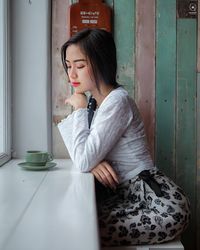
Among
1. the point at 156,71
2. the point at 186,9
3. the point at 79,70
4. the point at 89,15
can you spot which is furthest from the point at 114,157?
the point at 186,9

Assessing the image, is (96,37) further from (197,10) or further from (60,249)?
(60,249)

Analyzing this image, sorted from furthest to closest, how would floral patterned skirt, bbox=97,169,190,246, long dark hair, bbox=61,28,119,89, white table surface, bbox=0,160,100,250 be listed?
long dark hair, bbox=61,28,119,89 < floral patterned skirt, bbox=97,169,190,246 < white table surface, bbox=0,160,100,250

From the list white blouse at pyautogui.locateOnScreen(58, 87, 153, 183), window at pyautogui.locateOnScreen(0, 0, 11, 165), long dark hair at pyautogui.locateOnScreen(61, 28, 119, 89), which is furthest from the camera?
window at pyautogui.locateOnScreen(0, 0, 11, 165)

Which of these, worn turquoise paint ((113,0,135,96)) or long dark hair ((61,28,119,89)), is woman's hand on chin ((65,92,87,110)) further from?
worn turquoise paint ((113,0,135,96))

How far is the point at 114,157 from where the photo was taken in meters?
1.20

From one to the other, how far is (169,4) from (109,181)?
894 millimetres

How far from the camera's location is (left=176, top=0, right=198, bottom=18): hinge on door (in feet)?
5.20

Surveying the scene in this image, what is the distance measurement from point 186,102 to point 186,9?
16.4 inches

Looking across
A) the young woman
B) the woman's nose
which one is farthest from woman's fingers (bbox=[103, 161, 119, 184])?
the woman's nose

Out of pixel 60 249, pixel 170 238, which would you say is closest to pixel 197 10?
pixel 170 238

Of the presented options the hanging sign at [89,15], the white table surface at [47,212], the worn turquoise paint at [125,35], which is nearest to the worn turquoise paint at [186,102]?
the worn turquoise paint at [125,35]

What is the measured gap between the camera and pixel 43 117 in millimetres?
1574

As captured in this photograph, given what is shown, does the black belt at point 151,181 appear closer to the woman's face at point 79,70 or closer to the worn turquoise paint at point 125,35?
the woman's face at point 79,70

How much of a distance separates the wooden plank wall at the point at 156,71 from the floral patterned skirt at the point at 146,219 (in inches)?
21.7
